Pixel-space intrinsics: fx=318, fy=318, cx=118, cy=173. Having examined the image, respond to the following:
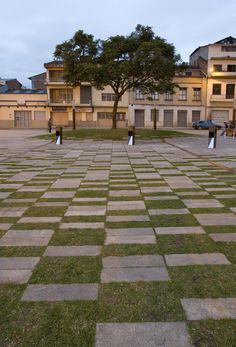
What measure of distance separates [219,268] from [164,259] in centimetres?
61

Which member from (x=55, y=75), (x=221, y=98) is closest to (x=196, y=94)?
(x=221, y=98)

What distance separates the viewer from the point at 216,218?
5.09m

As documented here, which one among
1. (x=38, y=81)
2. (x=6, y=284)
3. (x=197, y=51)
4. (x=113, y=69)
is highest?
(x=197, y=51)

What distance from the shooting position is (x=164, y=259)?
144 inches

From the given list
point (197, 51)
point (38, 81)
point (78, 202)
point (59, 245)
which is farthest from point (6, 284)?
point (38, 81)

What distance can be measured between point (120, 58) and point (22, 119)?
31.2 m

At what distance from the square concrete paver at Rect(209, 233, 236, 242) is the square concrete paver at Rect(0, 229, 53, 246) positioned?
225cm

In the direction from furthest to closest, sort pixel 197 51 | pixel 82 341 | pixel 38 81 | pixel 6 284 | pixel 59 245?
pixel 38 81 → pixel 197 51 → pixel 59 245 → pixel 6 284 → pixel 82 341

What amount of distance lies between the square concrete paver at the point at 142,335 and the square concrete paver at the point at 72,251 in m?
1.36

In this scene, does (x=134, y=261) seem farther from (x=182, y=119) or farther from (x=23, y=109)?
(x=23, y=109)

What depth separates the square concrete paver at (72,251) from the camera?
12.6ft

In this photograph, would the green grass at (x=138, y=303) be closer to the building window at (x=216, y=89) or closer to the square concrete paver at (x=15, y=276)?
the square concrete paver at (x=15, y=276)

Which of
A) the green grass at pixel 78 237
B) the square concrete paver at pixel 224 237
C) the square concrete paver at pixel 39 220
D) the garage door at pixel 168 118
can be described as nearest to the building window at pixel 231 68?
the garage door at pixel 168 118

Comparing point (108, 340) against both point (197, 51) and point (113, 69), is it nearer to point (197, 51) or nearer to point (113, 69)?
point (113, 69)
